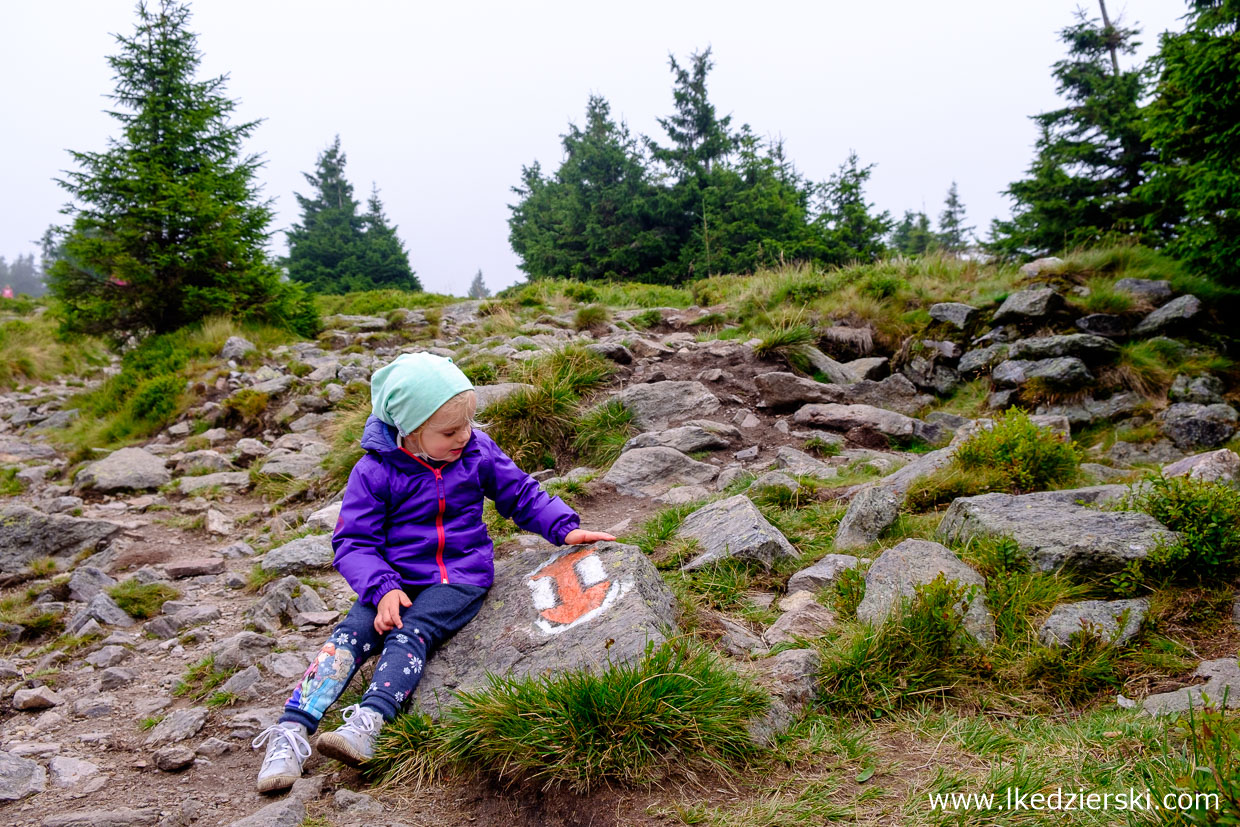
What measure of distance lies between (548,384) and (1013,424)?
→ 419cm

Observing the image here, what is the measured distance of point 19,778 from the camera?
2613mm

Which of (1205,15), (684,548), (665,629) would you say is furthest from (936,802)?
(1205,15)

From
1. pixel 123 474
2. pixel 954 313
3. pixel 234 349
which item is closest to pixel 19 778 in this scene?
pixel 123 474

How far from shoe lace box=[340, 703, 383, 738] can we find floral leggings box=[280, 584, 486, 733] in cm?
4

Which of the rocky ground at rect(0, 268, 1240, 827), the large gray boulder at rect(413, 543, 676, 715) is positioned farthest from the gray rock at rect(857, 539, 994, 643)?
the large gray boulder at rect(413, 543, 676, 715)

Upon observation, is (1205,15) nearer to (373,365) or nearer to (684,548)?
(684,548)

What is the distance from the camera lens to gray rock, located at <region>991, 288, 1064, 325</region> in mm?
8625

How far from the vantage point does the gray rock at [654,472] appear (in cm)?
569

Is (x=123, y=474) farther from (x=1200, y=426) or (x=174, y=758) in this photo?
(x=1200, y=426)

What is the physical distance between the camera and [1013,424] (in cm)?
482

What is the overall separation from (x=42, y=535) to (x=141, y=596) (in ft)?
5.62

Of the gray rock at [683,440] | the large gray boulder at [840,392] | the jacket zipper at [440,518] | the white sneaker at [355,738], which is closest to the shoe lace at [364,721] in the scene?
the white sneaker at [355,738]

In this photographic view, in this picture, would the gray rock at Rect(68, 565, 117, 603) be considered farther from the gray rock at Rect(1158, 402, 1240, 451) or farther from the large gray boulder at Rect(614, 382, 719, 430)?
the gray rock at Rect(1158, 402, 1240, 451)

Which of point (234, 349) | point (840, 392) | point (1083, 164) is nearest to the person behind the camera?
point (840, 392)
